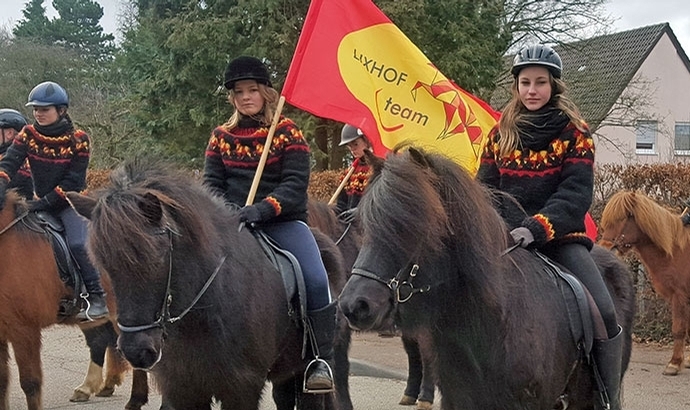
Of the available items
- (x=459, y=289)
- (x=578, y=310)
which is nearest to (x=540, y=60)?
(x=578, y=310)

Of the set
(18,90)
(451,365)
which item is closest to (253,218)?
(451,365)

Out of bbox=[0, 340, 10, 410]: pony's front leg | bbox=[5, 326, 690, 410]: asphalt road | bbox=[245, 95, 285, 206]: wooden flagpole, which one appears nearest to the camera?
bbox=[245, 95, 285, 206]: wooden flagpole

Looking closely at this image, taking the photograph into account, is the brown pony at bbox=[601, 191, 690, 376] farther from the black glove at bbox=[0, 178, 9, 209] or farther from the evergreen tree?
the evergreen tree

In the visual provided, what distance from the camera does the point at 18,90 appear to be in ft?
111

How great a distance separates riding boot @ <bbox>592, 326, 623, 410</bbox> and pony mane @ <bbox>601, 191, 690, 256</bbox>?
5546 millimetres

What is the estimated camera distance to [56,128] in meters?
7.41

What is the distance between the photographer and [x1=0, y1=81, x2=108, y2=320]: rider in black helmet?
729cm

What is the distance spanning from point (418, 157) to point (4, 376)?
4.99 metres

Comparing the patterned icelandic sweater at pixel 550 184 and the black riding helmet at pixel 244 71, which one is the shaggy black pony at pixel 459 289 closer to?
the patterned icelandic sweater at pixel 550 184

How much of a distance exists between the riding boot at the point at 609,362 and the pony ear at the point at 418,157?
1.60 m

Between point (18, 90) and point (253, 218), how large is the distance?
31974 millimetres

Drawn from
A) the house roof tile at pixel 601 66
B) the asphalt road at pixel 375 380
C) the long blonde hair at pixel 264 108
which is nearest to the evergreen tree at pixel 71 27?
the house roof tile at pixel 601 66

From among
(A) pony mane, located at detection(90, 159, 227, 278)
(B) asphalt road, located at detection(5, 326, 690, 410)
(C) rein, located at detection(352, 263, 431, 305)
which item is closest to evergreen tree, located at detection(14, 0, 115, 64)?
(B) asphalt road, located at detection(5, 326, 690, 410)

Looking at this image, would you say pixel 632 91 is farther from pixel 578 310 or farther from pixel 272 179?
pixel 578 310
